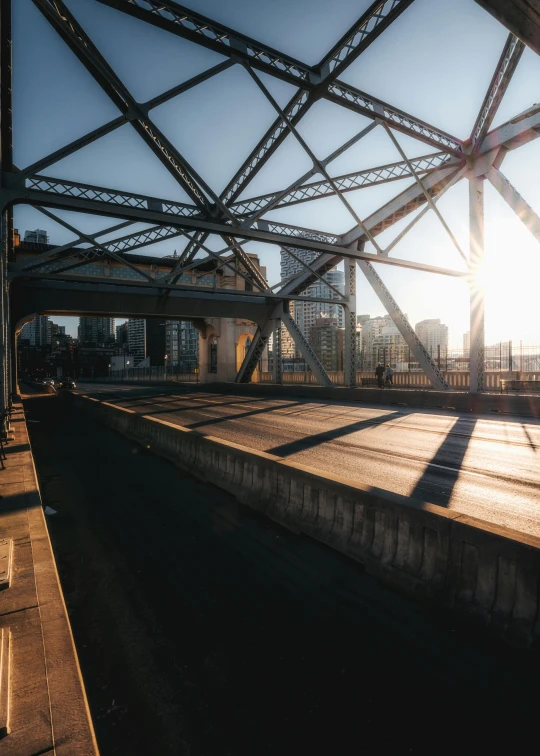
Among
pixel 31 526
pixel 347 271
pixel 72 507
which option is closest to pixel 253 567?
pixel 31 526

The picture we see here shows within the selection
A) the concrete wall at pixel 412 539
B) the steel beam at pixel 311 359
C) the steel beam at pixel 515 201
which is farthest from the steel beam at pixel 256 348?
the concrete wall at pixel 412 539

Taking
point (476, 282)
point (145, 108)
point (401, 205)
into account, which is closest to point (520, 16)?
point (145, 108)

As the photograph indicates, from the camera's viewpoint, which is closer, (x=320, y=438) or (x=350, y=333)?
(x=320, y=438)

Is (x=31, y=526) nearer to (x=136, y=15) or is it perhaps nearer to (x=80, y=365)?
(x=136, y=15)

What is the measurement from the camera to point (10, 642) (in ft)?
8.93

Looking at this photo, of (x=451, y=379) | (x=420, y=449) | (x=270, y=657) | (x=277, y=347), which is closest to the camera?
(x=270, y=657)

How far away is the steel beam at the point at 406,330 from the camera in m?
20.7

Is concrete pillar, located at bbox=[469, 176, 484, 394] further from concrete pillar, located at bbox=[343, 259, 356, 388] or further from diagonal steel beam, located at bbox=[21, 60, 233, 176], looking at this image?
diagonal steel beam, located at bbox=[21, 60, 233, 176]

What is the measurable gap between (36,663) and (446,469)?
24.0 feet

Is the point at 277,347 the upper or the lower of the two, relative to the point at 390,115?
lower

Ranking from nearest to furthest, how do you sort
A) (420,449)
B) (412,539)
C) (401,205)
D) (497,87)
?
(412,539) < (420,449) < (497,87) < (401,205)

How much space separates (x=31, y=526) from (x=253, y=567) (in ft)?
8.98

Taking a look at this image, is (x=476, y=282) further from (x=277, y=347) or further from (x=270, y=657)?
(x=270, y=657)

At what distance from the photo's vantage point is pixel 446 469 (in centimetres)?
799
